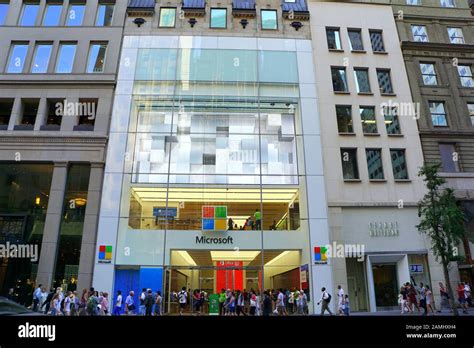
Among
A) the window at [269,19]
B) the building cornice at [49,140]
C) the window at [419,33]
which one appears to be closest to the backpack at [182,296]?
the building cornice at [49,140]

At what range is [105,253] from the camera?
2277 cm

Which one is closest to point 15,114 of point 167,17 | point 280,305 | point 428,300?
point 167,17

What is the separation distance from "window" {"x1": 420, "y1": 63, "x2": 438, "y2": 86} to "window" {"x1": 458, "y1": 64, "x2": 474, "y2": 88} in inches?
92.1

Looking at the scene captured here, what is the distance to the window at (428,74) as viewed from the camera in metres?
29.3

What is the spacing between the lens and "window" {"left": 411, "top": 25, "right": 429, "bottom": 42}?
30680 millimetres

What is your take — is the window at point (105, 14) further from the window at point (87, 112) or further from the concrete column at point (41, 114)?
the concrete column at point (41, 114)

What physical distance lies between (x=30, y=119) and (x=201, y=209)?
14.8 meters

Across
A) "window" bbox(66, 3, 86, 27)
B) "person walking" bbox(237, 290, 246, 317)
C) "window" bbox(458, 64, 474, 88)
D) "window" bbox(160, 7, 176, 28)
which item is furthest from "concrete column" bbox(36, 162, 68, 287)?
"window" bbox(458, 64, 474, 88)

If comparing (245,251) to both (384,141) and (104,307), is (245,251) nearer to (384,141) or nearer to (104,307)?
(104,307)

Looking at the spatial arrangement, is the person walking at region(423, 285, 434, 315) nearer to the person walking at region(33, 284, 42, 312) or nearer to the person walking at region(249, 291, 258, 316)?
the person walking at region(249, 291, 258, 316)

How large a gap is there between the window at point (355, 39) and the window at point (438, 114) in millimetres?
7258

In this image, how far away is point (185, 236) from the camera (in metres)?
23.7

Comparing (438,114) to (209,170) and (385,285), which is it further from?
(209,170)

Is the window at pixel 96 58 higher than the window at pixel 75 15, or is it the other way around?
the window at pixel 75 15
